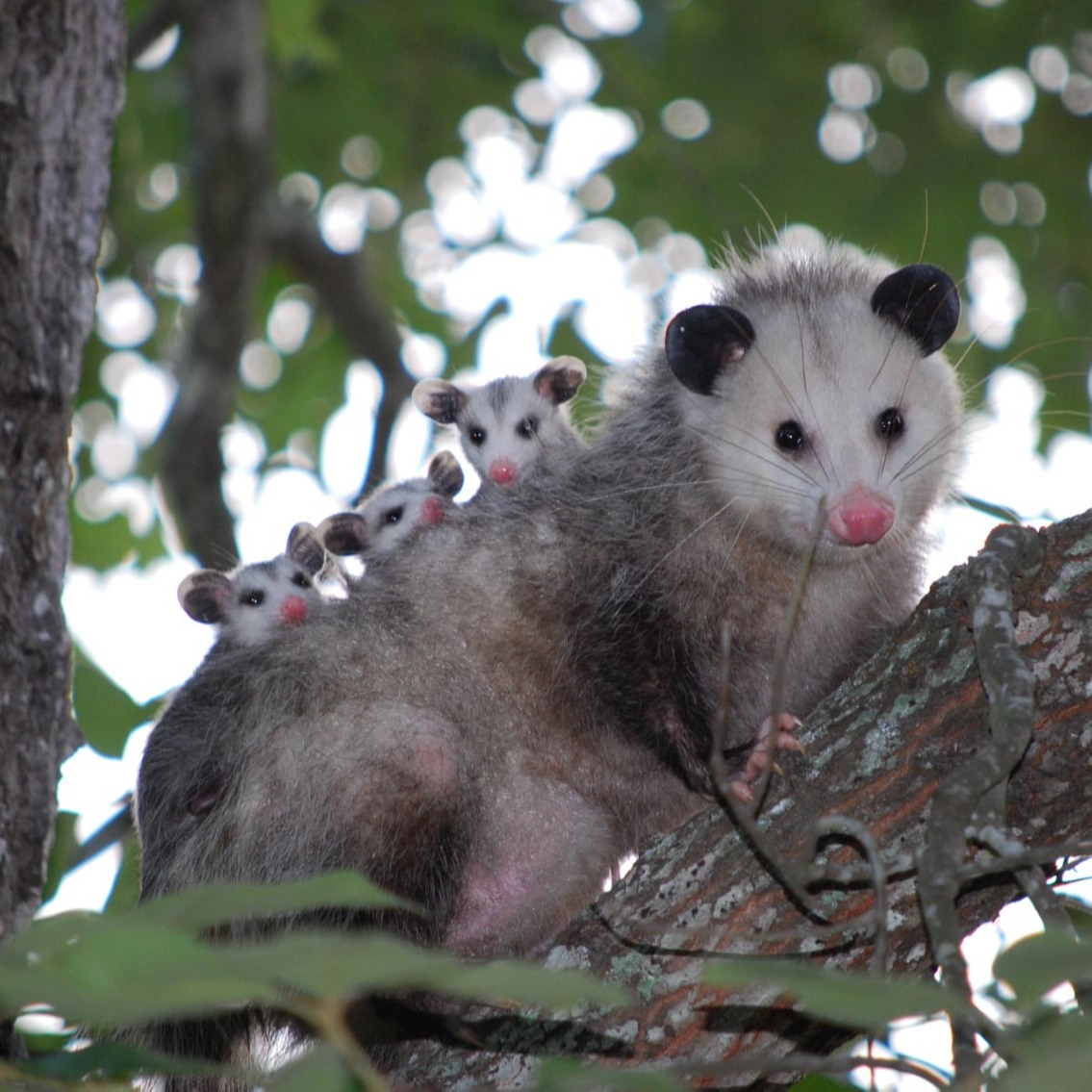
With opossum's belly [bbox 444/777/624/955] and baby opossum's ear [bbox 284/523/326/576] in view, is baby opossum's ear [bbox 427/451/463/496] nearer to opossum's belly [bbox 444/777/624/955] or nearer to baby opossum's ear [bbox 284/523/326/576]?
baby opossum's ear [bbox 284/523/326/576]

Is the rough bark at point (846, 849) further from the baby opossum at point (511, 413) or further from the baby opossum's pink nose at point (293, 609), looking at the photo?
the baby opossum at point (511, 413)

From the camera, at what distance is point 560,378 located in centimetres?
303

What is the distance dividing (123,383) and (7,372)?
2.65 metres

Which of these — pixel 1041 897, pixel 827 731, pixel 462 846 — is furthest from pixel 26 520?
pixel 1041 897

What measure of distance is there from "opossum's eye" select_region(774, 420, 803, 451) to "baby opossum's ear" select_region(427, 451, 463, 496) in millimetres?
957

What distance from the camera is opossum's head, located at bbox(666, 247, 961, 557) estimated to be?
2.09 m

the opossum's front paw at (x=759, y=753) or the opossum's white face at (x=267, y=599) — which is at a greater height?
the opossum's white face at (x=267, y=599)

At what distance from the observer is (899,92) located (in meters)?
3.95

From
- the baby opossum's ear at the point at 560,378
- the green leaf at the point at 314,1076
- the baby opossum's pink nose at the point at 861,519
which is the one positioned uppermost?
the baby opossum's ear at the point at 560,378

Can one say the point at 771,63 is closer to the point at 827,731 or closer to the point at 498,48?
the point at 498,48

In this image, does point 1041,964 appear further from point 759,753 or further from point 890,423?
point 890,423

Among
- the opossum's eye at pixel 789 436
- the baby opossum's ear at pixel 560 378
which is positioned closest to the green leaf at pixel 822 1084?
the opossum's eye at pixel 789 436

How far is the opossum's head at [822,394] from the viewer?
6.86ft

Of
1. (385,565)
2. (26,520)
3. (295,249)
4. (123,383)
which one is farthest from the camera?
(123,383)
